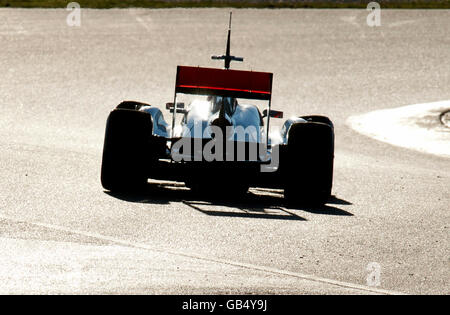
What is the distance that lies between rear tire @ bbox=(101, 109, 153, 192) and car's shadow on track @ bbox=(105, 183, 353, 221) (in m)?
0.19

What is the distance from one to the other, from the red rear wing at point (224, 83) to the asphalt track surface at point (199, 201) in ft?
4.21

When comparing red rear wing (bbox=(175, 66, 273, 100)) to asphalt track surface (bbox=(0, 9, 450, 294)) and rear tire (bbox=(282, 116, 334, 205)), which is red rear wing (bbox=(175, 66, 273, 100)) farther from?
asphalt track surface (bbox=(0, 9, 450, 294))

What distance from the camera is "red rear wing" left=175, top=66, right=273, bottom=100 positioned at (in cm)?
1112

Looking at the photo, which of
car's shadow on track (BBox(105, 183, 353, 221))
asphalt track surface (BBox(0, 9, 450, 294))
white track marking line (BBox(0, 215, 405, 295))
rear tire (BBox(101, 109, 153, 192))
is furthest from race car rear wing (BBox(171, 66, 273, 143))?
white track marking line (BBox(0, 215, 405, 295))

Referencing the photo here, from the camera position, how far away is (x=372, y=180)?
13.2 m

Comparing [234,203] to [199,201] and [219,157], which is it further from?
[219,157]

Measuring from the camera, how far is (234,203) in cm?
1075

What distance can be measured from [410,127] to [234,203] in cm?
985

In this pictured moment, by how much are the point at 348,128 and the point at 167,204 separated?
10.5 meters

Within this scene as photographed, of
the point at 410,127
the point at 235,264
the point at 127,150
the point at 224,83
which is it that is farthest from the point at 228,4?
the point at 235,264
